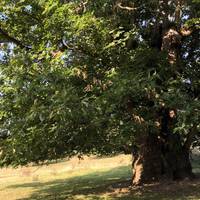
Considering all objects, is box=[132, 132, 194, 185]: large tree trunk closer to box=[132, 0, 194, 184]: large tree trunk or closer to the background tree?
box=[132, 0, 194, 184]: large tree trunk

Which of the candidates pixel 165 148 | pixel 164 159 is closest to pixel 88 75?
pixel 165 148

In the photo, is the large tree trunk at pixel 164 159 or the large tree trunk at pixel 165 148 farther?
the large tree trunk at pixel 164 159

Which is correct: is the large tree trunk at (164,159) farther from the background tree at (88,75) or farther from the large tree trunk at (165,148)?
the background tree at (88,75)

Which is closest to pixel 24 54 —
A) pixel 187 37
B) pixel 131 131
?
pixel 131 131

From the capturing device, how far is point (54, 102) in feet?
46.3

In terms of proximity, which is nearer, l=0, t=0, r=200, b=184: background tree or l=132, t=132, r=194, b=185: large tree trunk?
l=0, t=0, r=200, b=184: background tree

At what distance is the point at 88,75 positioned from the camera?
17.2m

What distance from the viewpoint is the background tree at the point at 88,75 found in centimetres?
1502

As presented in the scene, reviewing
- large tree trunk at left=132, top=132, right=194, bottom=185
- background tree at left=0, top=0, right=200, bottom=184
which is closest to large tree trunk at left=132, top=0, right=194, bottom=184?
large tree trunk at left=132, top=132, right=194, bottom=185

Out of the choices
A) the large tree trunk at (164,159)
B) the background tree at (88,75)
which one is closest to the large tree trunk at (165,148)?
the large tree trunk at (164,159)

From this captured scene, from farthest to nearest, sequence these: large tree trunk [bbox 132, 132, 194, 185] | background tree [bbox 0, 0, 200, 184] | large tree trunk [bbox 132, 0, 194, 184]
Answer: large tree trunk [bbox 132, 132, 194, 185], large tree trunk [bbox 132, 0, 194, 184], background tree [bbox 0, 0, 200, 184]

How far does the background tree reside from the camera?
15023 mm

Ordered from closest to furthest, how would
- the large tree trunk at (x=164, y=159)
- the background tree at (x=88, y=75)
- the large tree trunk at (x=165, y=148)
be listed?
the background tree at (x=88, y=75) → the large tree trunk at (x=165, y=148) → the large tree trunk at (x=164, y=159)

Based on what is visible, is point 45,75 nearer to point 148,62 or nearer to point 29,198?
point 148,62
